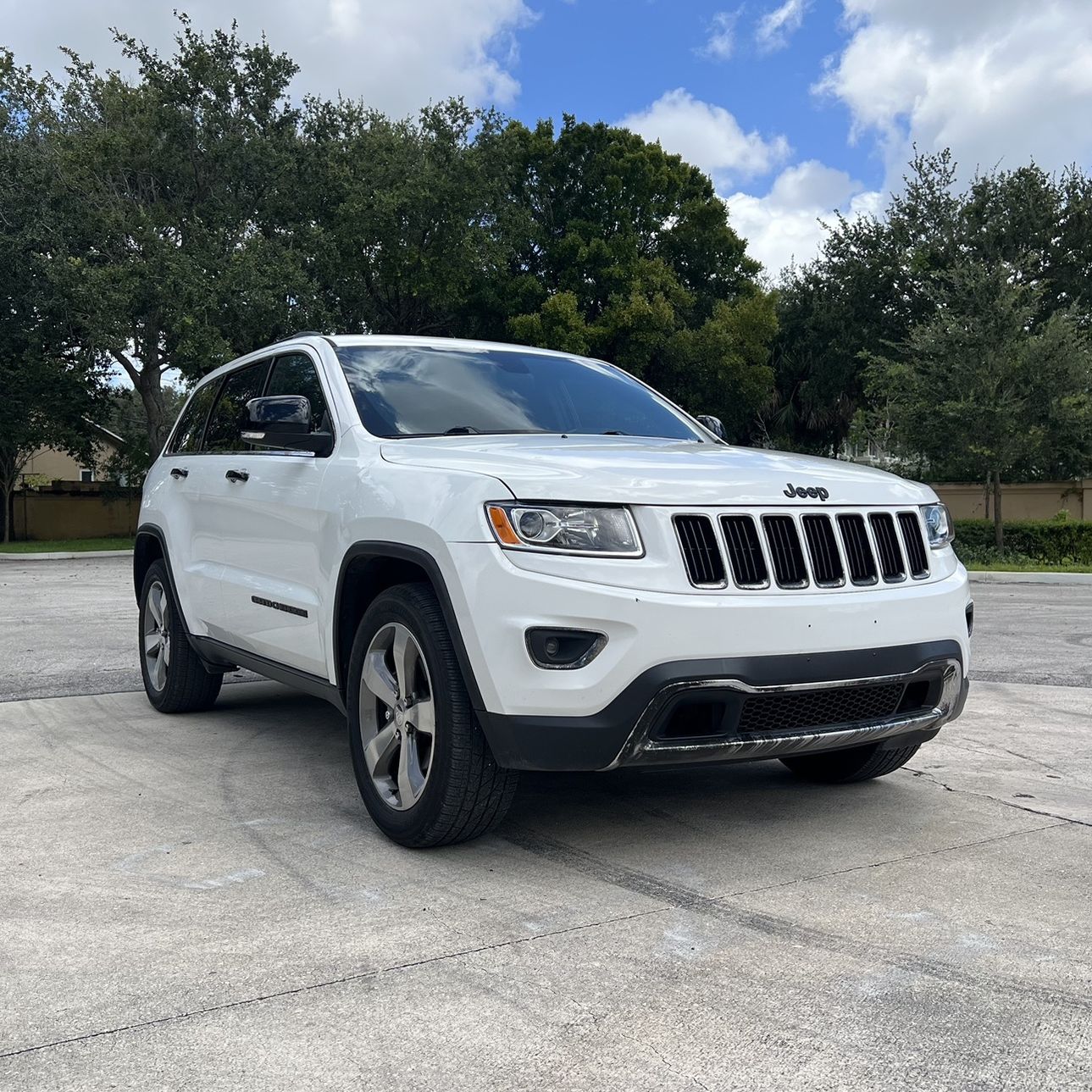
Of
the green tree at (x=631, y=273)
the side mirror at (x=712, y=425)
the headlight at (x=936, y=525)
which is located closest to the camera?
the headlight at (x=936, y=525)

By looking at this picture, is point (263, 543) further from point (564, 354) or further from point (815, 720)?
point (815, 720)

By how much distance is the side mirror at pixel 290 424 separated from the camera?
489 centimetres

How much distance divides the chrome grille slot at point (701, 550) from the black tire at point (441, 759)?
82cm

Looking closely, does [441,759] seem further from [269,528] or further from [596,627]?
[269,528]

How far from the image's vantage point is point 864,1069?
2.60m

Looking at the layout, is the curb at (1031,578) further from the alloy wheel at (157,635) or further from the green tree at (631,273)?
the green tree at (631,273)

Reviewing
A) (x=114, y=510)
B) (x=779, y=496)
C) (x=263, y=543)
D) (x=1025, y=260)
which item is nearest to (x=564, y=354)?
(x=263, y=543)

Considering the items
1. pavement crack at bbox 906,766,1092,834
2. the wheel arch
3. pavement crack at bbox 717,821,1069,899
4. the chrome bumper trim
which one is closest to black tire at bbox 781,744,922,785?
→ pavement crack at bbox 906,766,1092,834

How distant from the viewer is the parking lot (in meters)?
2.67

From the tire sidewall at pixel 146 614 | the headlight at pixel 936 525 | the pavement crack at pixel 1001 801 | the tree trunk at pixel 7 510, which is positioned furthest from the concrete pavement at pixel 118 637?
the tree trunk at pixel 7 510

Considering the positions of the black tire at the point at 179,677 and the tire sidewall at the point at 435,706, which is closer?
the tire sidewall at the point at 435,706

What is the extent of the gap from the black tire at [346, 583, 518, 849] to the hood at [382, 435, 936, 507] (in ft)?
1.69

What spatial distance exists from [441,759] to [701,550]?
1.07m

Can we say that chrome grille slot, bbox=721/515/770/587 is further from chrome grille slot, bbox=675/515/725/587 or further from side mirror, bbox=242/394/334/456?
side mirror, bbox=242/394/334/456
